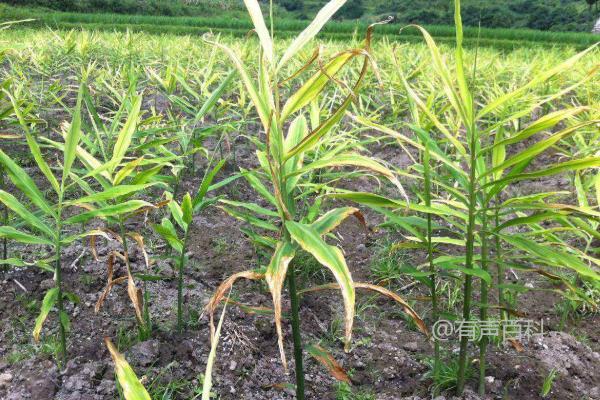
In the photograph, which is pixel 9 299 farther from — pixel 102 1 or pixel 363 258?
pixel 102 1

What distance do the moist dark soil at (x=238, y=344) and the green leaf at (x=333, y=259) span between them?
1.00 ft

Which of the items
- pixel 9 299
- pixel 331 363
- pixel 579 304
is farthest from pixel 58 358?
pixel 579 304

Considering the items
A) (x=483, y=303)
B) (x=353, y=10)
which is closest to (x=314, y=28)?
(x=483, y=303)

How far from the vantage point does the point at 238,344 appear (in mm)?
1339

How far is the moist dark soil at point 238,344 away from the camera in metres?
1.22

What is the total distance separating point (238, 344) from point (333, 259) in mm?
690

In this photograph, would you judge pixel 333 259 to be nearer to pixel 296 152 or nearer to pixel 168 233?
pixel 296 152

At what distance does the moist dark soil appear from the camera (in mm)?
1223

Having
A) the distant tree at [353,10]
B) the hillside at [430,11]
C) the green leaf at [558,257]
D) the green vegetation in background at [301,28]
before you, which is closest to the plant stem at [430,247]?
the green leaf at [558,257]

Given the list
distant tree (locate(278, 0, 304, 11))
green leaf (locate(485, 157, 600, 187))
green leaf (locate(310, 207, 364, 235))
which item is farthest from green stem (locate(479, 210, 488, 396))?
distant tree (locate(278, 0, 304, 11))

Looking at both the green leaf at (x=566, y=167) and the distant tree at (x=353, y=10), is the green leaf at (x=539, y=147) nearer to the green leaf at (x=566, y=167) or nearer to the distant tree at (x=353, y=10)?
the green leaf at (x=566, y=167)

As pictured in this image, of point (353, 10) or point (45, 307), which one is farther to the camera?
point (353, 10)

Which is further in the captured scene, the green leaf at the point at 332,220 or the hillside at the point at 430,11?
the hillside at the point at 430,11

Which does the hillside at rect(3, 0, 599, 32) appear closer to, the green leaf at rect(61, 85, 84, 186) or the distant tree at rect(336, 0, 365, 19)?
the distant tree at rect(336, 0, 365, 19)
